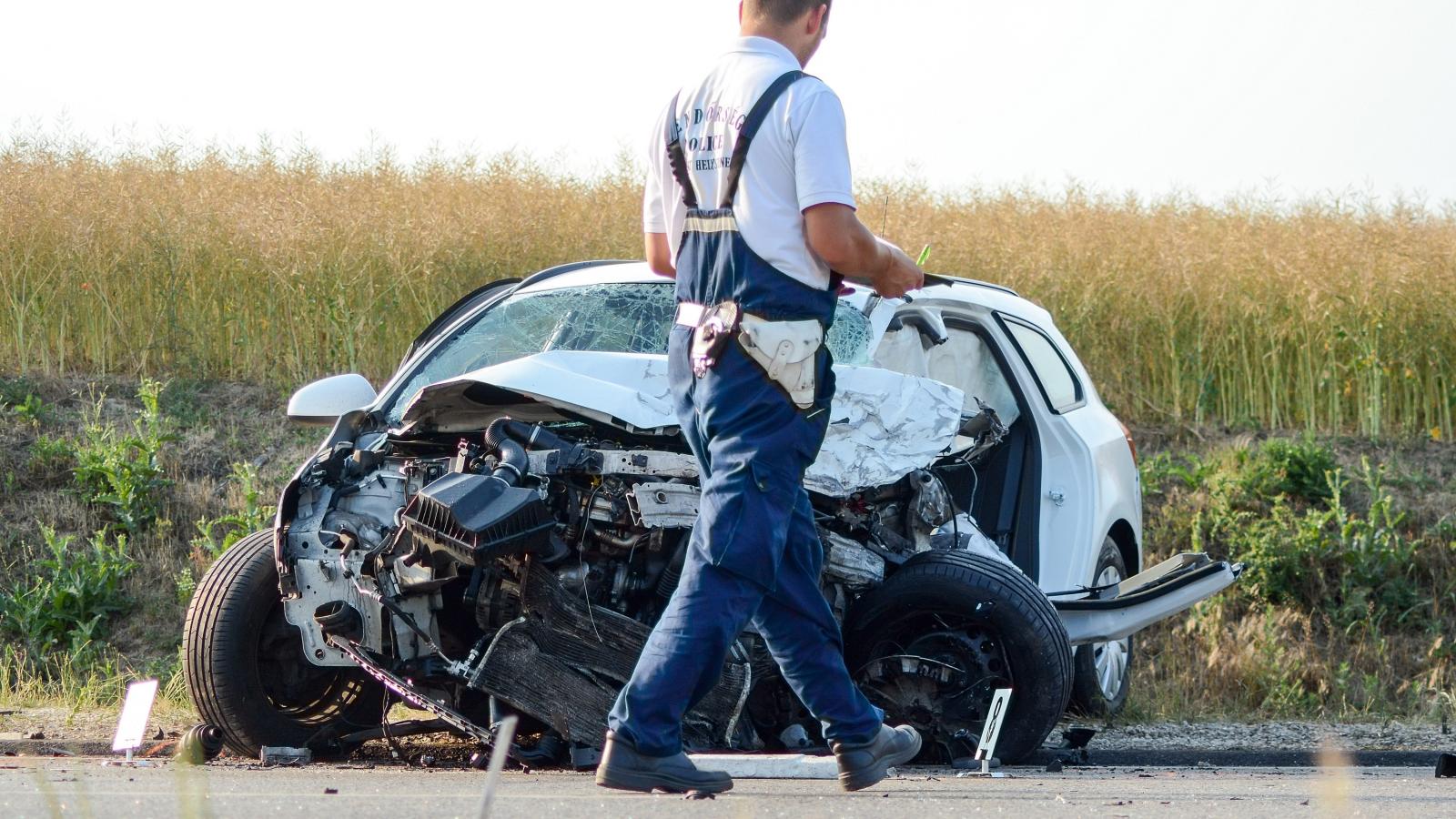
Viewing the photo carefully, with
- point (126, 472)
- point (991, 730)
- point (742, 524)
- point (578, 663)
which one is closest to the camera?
point (742, 524)

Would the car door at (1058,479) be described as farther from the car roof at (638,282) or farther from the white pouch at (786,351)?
the white pouch at (786,351)

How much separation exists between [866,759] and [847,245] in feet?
4.24

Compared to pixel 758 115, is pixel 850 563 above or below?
below

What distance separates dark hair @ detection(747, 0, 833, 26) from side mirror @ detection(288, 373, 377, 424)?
2338mm

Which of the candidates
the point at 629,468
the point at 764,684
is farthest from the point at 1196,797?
the point at 629,468

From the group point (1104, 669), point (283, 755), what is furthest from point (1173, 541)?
point (283, 755)

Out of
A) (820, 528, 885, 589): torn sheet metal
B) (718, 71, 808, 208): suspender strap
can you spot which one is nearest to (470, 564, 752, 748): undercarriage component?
(820, 528, 885, 589): torn sheet metal

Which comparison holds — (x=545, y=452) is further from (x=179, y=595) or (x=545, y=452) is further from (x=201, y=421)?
(x=201, y=421)

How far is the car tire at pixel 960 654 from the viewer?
5.19m

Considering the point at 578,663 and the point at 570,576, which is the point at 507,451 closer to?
the point at 570,576

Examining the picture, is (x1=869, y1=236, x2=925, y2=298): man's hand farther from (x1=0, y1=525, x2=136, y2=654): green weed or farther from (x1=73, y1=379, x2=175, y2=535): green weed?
(x1=73, y1=379, x2=175, y2=535): green weed

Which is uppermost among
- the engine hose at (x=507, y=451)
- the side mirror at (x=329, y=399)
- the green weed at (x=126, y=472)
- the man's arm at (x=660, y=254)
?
the man's arm at (x=660, y=254)

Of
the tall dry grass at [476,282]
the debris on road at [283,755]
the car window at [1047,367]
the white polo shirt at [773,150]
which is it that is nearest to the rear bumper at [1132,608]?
the car window at [1047,367]

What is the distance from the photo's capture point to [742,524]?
12.8ft
